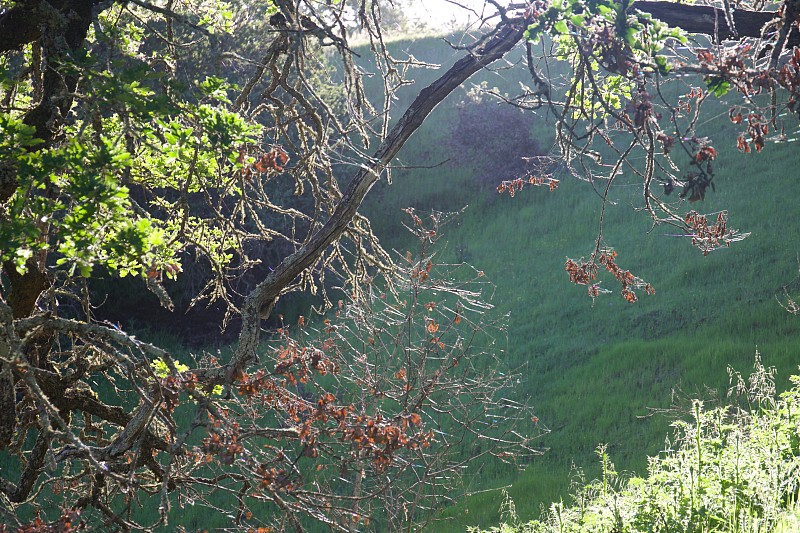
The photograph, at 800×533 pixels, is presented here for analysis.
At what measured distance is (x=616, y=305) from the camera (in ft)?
49.9

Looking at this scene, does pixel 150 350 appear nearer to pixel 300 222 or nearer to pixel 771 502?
pixel 771 502

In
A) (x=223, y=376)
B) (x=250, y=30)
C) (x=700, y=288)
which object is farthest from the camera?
(x=250, y=30)

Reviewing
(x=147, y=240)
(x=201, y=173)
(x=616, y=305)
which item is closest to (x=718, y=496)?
(x=147, y=240)

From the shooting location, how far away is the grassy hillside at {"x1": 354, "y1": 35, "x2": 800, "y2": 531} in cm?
1102

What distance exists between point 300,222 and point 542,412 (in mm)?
7986

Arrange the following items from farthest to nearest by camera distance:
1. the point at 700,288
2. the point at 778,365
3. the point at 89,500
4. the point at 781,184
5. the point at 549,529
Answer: the point at 781,184, the point at 700,288, the point at 778,365, the point at 549,529, the point at 89,500

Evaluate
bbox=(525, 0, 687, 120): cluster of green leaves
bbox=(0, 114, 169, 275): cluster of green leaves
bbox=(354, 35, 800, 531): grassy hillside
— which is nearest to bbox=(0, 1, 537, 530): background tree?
bbox=(0, 114, 169, 275): cluster of green leaves

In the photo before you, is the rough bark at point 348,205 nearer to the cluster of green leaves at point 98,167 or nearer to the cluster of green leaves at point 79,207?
the cluster of green leaves at point 98,167

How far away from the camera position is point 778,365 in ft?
36.1

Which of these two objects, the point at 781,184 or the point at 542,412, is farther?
the point at 781,184

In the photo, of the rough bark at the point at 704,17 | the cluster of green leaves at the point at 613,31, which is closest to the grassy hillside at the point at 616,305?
the rough bark at the point at 704,17

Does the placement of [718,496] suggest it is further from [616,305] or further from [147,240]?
[616,305]

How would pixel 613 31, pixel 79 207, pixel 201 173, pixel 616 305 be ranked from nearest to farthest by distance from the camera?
pixel 79 207
pixel 613 31
pixel 201 173
pixel 616 305

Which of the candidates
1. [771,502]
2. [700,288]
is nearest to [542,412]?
[700,288]
